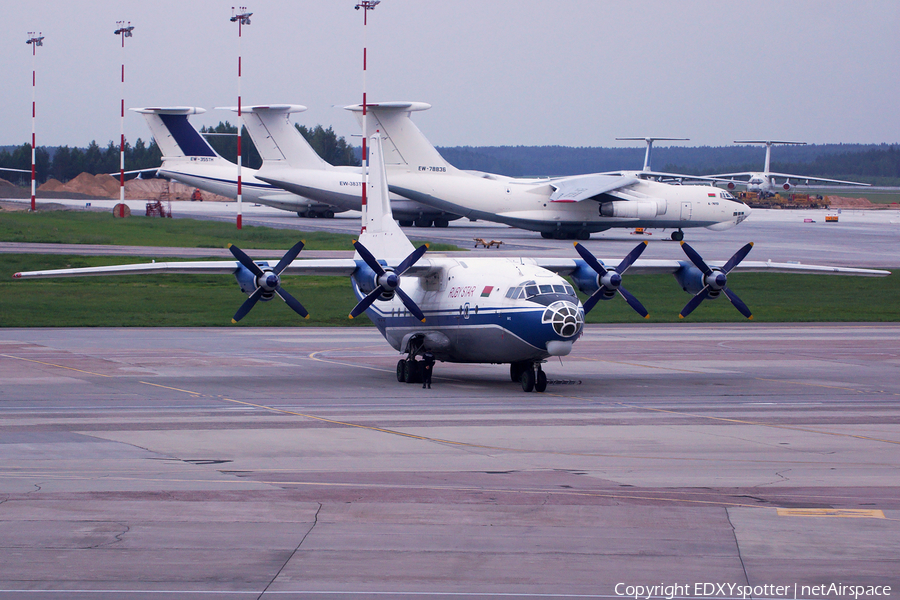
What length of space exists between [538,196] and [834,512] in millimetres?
61940

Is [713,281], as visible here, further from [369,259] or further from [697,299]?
[369,259]

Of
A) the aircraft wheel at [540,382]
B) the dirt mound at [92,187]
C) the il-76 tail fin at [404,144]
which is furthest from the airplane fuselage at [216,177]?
the dirt mound at [92,187]

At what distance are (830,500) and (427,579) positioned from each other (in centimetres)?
708

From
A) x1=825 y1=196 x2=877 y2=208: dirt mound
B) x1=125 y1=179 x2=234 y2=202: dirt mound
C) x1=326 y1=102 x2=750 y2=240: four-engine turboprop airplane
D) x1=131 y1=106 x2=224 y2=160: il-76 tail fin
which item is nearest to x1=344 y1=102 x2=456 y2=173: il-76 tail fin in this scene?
x1=326 y1=102 x2=750 y2=240: four-engine turboprop airplane

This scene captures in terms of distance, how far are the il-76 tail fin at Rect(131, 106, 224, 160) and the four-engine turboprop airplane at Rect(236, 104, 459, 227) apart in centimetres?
619

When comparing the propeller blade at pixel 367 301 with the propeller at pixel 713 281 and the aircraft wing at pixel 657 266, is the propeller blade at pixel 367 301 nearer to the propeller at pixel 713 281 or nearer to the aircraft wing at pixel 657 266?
the aircraft wing at pixel 657 266

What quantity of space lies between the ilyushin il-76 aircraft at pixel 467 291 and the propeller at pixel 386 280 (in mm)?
28

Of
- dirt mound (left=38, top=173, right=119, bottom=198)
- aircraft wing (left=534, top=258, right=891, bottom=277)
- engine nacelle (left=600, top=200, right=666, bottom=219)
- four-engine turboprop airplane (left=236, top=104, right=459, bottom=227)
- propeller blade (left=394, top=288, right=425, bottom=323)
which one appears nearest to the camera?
propeller blade (left=394, top=288, right=425, bottom=323)

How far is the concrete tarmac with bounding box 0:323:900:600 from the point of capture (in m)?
11.2

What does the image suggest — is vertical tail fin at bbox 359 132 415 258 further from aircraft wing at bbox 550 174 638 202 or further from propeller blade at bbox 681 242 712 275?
aircraft wing at bbox 550 174 638 202

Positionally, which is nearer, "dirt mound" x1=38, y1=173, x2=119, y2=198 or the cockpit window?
the cockpit window

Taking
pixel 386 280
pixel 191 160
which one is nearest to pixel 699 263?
pixel 386 280

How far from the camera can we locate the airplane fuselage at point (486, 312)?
2452 centimetres

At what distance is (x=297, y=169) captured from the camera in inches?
3278
